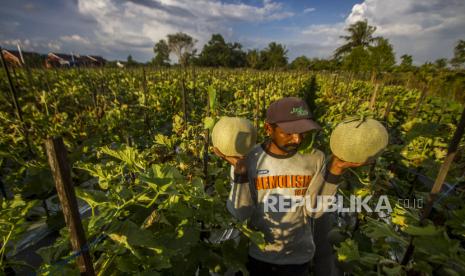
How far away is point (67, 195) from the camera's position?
0.69 metres

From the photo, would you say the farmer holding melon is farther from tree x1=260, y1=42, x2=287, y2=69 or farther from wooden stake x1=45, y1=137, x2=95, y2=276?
tree x1=260, y1=42, x2=287, y2=69

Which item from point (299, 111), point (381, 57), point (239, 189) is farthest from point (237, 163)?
point (381, 57)

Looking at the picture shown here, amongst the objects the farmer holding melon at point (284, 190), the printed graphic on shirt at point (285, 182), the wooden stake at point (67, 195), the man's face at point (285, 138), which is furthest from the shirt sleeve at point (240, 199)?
the wooden stake at point (67, 195)

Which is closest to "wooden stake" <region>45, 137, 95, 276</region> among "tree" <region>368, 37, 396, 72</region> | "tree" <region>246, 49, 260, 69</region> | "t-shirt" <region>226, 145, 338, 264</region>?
"t-shirt" <region>226, 145, 338, 264</region>

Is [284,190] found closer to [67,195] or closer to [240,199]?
[240,199]

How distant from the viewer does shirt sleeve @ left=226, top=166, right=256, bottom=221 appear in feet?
4.75

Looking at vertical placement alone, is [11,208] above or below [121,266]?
above

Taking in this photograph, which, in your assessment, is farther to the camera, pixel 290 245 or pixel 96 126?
pixel 96 126

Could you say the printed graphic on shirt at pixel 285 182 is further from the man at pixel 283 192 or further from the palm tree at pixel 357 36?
the palm tree at pixel 357 36

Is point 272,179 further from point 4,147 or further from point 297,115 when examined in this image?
point 4,147

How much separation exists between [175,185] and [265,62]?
46.0m

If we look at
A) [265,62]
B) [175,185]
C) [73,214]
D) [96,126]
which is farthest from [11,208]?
[265,62]

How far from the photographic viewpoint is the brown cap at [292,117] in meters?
1.46

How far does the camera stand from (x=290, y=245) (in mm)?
1672
